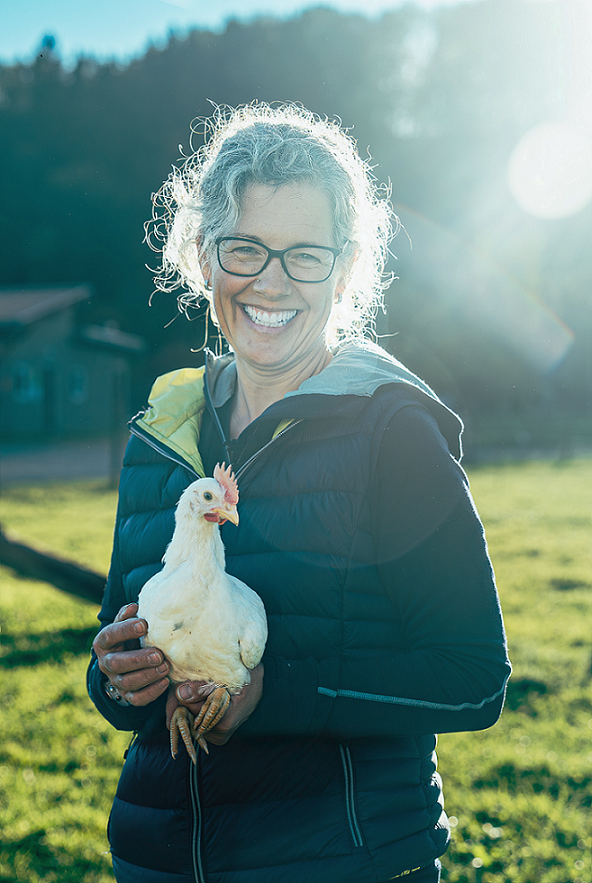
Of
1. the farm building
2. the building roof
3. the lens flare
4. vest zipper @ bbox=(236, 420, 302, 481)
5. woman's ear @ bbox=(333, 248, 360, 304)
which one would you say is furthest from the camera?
the farm building

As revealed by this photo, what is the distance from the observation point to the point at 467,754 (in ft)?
14.0

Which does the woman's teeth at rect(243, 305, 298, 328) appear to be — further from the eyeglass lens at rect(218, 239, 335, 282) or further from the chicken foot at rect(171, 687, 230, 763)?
the chicken foot at rect(171, 687, 230, 763)

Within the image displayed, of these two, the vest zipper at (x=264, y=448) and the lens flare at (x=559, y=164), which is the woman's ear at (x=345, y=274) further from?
the lens flare at (x=559, y=164)

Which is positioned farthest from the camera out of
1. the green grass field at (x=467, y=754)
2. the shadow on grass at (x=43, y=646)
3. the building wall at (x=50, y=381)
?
the building wall at (x=50, y=381)

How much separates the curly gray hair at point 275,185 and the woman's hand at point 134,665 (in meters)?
1.03

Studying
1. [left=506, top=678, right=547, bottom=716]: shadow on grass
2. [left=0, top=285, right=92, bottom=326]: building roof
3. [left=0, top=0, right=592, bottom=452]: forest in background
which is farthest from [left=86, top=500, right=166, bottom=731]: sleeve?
[left=0, top=285, right=92, bottom=326]: building roof

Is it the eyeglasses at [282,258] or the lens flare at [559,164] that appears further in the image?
the lens flare at [559,164]

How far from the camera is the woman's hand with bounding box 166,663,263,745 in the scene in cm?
137

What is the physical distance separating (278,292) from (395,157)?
4484 mm

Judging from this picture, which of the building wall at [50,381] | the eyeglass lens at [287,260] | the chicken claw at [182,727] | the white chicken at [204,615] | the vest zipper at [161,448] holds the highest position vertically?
the eyeglass lens at [287,260]

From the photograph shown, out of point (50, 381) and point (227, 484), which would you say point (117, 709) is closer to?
point (227, 484)

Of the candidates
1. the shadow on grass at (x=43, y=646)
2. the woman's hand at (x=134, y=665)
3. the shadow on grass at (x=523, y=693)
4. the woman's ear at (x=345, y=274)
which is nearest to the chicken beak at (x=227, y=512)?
the woman's hand at (x=134, y=665)

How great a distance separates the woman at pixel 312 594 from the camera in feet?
4.65

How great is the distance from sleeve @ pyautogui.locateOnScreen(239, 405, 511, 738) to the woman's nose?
0.57 metres
